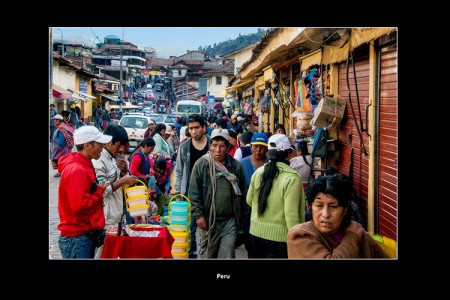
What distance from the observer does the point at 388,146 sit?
5.57m

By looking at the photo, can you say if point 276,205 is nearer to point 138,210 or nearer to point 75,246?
point 138,210

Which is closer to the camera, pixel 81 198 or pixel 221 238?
pixel 81 198

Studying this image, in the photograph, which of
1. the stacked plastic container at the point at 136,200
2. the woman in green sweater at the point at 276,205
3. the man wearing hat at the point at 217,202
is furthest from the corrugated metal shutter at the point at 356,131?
the stacked plastic container at the point at 136,200

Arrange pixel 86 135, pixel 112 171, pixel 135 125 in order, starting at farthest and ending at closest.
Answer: pixel 135 125, pixel 112 171, pixel 86 135

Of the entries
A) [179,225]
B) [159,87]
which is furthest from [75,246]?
[159,87]

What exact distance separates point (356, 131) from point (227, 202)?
232 centimetres

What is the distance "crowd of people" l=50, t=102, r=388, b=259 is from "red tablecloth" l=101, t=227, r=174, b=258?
0.12m

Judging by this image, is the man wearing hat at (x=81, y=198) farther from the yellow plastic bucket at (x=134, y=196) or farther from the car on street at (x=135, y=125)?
the car on street at (x=135, y=125)

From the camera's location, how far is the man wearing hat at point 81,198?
4.09 metres

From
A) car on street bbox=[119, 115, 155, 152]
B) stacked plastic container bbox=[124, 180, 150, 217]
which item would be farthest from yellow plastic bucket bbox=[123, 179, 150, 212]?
car on street bbox=[119, 115, 155, 152]

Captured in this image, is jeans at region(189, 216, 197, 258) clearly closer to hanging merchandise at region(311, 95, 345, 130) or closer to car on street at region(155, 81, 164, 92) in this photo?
hanging merchandise at region(311, 95, 345, 130)

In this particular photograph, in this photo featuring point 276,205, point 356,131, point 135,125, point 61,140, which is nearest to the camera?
point 276,205

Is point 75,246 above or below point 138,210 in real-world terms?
below
